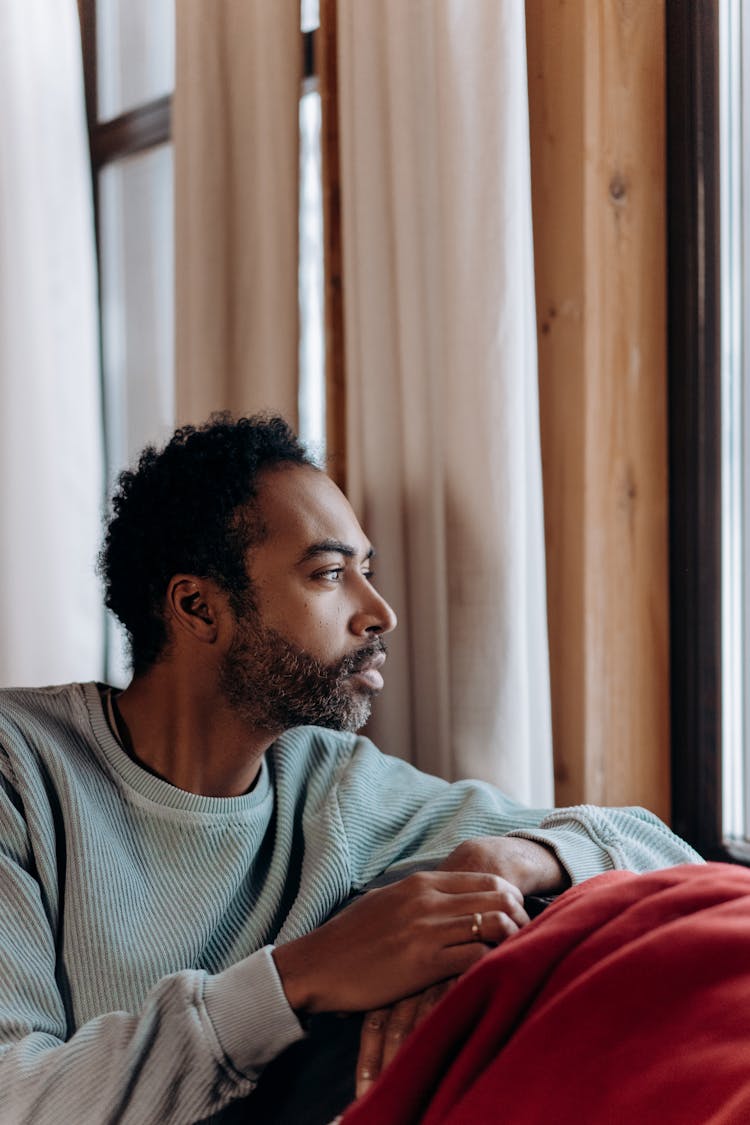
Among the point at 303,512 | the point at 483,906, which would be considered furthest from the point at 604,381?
the point at 483,906

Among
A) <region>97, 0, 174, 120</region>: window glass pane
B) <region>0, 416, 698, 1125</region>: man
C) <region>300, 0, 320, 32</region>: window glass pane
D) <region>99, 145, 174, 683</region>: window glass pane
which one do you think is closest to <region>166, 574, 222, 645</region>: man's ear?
<region>0, 416, 698, 1125</region>: man

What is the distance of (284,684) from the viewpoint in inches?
49.8

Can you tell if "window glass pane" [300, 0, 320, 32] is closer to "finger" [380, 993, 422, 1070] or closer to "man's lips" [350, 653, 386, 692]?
"man's lips" [350, 653, 386, 692]

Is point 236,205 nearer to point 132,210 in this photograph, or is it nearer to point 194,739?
point 132,210

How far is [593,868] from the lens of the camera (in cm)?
115

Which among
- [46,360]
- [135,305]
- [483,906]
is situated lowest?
[483,906]

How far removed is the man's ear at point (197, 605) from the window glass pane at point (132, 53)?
136cm

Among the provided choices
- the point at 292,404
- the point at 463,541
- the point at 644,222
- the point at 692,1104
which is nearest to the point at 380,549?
the point at 463,541

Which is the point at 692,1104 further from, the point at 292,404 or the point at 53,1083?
the point at 292,404

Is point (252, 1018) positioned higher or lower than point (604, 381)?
lower

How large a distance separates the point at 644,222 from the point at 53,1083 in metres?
1.23

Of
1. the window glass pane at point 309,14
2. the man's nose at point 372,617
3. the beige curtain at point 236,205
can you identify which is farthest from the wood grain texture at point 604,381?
the window glass pane at point 309,14

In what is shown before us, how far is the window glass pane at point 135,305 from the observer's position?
222 cm

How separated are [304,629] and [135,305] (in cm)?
124
